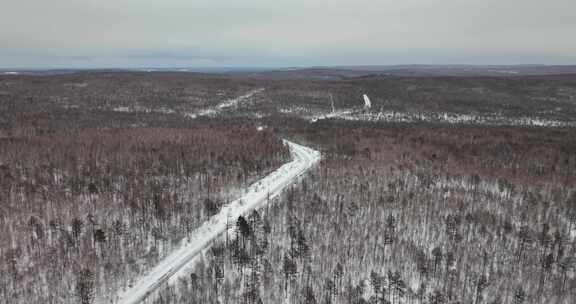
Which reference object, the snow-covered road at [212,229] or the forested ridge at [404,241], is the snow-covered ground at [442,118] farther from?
the snow-covered road at [212,229]

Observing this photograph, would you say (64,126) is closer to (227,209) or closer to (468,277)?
(227,209)

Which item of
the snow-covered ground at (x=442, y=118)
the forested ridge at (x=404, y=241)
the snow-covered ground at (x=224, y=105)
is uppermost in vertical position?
the snow-covered ground at (x=224, y=105)

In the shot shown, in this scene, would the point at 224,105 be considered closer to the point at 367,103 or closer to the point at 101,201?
the point at 367,103

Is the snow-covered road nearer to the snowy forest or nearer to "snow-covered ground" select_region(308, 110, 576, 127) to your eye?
the snowy forest

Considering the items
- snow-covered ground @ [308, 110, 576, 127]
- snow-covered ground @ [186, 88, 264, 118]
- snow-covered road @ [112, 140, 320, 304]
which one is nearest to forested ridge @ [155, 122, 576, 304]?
snow-covered road @ [112, 140, 320, 304]

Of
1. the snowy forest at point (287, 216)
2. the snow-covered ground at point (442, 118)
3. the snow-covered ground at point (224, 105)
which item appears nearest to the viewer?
the snowy forest at point (287, 216)

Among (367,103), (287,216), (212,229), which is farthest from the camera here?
(367,103)

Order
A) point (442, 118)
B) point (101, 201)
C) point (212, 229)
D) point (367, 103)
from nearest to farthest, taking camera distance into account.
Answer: point (212, 229)
point (101, 201)
point (442, 118)
point (367, 103)

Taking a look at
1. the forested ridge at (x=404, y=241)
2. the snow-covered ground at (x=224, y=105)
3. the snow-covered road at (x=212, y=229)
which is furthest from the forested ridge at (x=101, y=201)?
the snow-covered ground at (x=224, y=105)

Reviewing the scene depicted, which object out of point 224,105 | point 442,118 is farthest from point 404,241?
point 224,105
